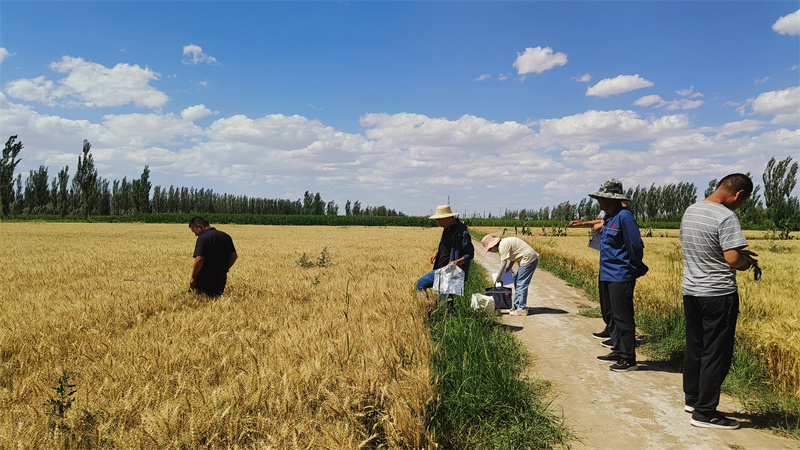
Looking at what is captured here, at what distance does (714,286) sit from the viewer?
3699 millimetres

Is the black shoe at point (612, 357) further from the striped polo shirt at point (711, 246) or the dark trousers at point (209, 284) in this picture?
the dark trousers at point (209, 284)

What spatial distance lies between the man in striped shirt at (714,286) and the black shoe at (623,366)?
109 centimetres

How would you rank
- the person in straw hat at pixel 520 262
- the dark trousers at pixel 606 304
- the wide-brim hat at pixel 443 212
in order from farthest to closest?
the person in straw hat at pixel 520 262, the wide-brim hat at pixel 443 212, the dark trousers at pixel 606 304

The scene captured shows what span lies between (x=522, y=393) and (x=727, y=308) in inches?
76.0

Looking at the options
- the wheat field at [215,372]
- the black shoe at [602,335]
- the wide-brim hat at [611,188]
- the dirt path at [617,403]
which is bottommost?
the dirt path at [617,403]

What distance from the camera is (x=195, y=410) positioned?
117 inches

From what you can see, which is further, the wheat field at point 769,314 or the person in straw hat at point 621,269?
the person in straw hat at point 621,269

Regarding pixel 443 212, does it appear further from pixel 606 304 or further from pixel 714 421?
pixel 714 421

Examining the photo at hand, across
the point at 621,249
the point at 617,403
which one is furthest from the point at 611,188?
the point at 617,403

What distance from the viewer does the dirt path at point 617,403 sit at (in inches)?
134

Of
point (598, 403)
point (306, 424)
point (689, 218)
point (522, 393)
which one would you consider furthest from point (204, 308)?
point (689, 218)

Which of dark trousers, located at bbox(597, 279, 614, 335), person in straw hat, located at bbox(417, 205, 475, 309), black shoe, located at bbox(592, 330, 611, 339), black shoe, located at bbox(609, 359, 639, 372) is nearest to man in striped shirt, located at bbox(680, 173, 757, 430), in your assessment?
black shoe, located at bbox(609, 359, 639, 372)

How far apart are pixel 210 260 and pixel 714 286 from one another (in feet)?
23.1

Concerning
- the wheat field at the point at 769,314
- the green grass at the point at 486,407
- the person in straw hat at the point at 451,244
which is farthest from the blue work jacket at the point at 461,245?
Answer: the wheat field at the point at 769,314
